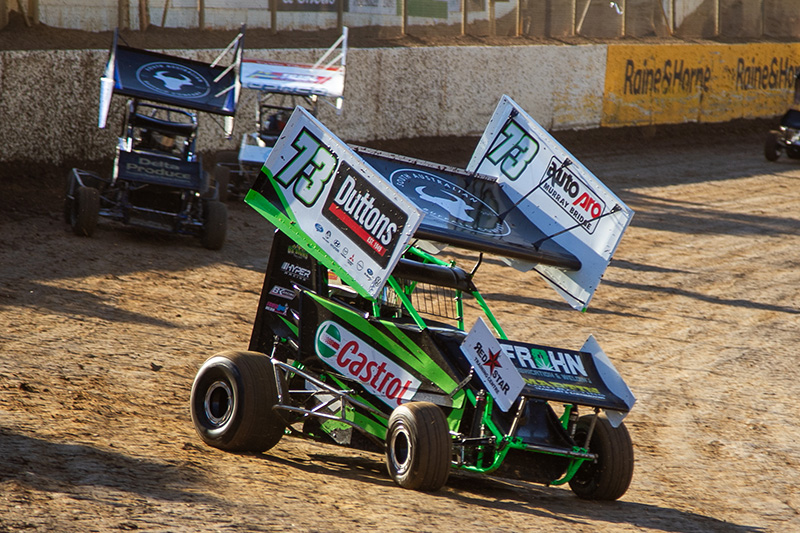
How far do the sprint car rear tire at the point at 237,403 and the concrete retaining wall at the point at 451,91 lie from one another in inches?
452

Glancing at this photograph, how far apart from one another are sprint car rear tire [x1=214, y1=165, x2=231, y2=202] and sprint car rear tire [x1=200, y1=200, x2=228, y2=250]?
2231 mm

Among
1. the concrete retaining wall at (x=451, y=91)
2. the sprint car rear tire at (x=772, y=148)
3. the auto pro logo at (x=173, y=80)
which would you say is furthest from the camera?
the sprint car rear tire at (x=772, y=148)

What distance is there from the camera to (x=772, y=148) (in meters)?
26.0

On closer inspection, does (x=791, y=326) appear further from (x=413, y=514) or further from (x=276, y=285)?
(x=413, y=514)

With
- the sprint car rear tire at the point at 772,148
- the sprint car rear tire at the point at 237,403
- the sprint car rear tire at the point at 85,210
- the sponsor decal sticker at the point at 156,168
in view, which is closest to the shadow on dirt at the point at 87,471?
the sprint car rear tire at the point at 237,403

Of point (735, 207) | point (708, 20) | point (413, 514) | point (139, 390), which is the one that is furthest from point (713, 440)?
point (708, 20)

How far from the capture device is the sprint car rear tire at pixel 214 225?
14453mm

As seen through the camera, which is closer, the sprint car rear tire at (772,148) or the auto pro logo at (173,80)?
the auto pro logo at (173,80)

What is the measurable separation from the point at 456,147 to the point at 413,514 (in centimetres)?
1921

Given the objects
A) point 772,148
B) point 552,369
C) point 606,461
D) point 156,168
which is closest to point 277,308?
point 552,369

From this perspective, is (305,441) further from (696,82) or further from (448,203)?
(696,82)

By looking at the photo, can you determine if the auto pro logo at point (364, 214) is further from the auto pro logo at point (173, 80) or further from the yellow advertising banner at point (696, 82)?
the yellow advertising banner at point (696, 82)

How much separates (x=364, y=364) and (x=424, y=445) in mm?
1039

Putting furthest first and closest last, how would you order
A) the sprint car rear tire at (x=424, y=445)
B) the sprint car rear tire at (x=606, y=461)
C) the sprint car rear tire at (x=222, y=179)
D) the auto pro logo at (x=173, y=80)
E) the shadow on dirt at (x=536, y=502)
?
the sprint car rear tire at (x=222, y=179) < the auto pro logo at (x=173, y=80) < the sprint car rear tire at (x=606, y=461) < the shadow on dirt at (x=536, y=502) < the sprint car rear tire at (x=424, y=445)
